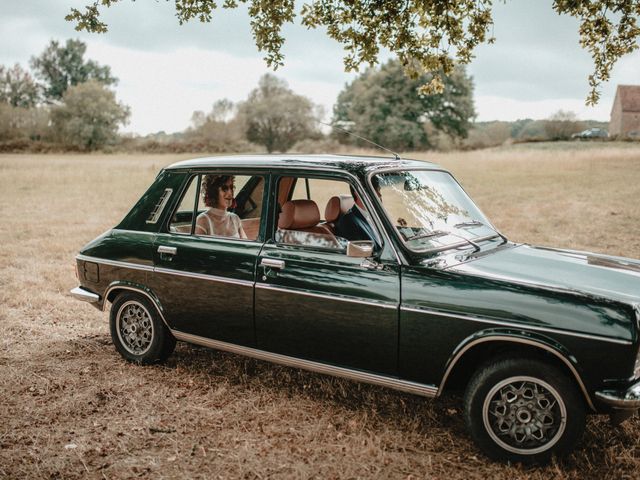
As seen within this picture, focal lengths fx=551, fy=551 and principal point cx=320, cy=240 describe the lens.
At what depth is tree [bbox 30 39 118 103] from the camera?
3570 inches

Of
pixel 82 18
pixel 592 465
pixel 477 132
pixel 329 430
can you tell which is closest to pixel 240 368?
pixel 329 430

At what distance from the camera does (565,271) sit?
12.5 feet

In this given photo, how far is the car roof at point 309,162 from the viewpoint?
13.7ft

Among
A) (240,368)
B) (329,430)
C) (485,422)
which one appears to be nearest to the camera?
(485,422)

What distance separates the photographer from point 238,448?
380 cm

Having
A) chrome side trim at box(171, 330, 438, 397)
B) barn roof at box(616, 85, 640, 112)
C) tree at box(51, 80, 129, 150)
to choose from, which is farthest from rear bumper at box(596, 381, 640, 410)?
barn roof at box(616, 85, 640, 112)

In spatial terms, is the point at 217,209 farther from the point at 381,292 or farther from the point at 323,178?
the point at 381,292

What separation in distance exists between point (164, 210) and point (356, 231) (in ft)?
6.07

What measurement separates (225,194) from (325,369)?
Result: 183 centimetres

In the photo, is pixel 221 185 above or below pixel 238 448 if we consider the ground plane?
above

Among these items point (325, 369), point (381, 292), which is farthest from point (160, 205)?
point (381, 292)

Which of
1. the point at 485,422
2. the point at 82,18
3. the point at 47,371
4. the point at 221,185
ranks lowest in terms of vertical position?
the point at 47,371

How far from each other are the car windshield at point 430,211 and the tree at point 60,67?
9847cm

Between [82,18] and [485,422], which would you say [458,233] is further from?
[82,18]
